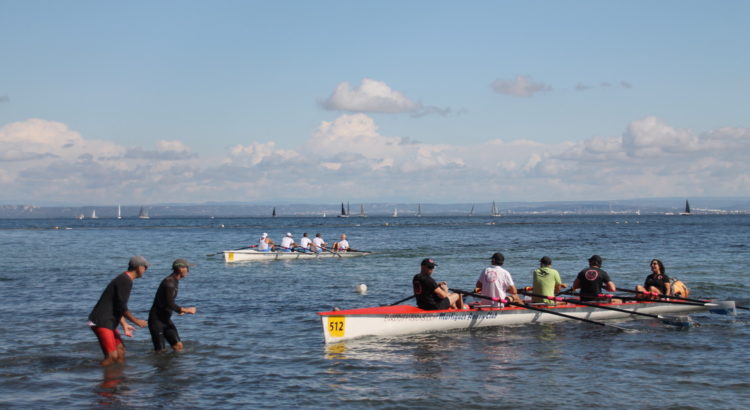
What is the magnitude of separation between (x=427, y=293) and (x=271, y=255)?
89.1ft

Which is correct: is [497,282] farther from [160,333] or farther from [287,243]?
[287,243]

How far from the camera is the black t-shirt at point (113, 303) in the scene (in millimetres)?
11609

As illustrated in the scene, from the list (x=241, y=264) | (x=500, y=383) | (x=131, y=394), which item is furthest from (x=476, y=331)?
(x=241, y=264)

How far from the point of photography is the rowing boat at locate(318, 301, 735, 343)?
1530cm

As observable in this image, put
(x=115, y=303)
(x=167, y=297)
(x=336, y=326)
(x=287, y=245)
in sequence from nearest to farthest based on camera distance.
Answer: (x=115, y=303), (x=167, y=297), (x=336, y=326), (x=287, y=245)

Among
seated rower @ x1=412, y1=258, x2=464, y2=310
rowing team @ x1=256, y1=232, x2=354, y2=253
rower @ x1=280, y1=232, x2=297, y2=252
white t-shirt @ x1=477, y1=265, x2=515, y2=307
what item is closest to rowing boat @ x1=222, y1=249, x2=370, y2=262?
rowing team @ x1=256, y1=232, x2=354, y2=253

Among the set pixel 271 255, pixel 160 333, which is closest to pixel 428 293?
pixel 160 333

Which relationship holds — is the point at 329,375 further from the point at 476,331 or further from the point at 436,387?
the point at 476,331

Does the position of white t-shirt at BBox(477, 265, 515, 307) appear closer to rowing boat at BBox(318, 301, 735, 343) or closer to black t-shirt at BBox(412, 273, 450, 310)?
rowing boat at BBox(318, 301, 735, 343)

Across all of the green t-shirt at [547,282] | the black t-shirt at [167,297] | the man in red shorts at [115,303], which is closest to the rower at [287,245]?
the green t-shirt at [547,282]

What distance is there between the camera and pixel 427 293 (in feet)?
54.5

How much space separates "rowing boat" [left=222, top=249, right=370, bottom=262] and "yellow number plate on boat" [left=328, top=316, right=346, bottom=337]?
26492mm

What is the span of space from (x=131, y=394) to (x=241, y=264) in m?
29.5

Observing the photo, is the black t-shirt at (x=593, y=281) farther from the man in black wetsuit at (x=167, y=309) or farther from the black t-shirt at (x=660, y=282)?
the man in black wetsuit at (x=167, y=309)
